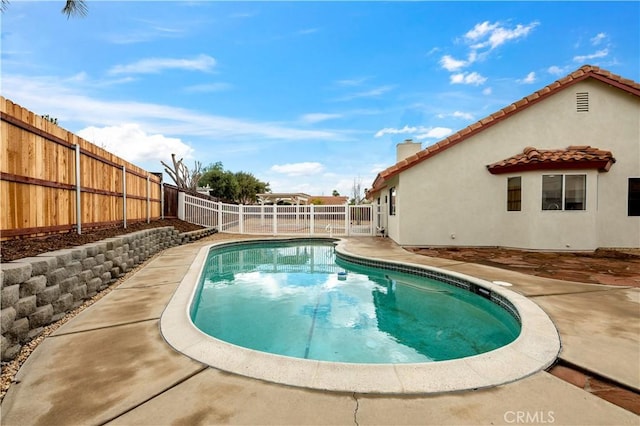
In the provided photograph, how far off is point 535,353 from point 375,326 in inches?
91.6

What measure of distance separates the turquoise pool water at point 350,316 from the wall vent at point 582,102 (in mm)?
9356

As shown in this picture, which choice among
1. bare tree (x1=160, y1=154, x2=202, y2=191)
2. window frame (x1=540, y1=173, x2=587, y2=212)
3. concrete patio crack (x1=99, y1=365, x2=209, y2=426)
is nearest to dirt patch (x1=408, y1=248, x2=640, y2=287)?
window frame (x1=540, y1=173, x2=587, y2=212)

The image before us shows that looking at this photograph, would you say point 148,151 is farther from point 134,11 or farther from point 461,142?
point 461,142

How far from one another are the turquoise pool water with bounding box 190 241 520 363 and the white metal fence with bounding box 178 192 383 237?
7.57 metres

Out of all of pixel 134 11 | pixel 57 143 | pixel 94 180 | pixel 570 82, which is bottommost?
pixel 94 180

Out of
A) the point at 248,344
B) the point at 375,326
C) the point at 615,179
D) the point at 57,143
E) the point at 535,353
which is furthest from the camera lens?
the point at 615,179

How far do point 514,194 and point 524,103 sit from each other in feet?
11.0

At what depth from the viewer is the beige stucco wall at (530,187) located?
9.78 m

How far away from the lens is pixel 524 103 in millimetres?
10508

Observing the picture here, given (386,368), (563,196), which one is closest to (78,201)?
(386,368)

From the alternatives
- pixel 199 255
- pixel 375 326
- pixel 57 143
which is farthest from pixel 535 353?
pixel 199 255

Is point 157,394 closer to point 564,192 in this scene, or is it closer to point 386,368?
point 386,368

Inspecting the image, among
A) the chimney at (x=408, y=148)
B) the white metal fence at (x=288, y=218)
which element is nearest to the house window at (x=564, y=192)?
the chimney at (x=408, y=148)

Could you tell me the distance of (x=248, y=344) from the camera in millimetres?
4113
